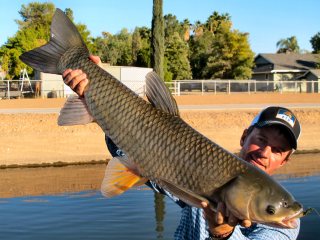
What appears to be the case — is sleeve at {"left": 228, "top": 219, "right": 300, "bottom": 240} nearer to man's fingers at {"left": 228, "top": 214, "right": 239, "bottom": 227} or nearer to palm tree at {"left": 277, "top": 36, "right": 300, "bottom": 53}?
man's fingers at {"left": 228, "top": 214, "right": 239, "bottom": 227}

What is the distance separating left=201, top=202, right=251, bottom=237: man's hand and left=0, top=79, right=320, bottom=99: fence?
29.5 metres

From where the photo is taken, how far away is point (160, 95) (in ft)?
9.55

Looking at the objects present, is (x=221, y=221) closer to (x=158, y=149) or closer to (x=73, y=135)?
(x=158, y=149)

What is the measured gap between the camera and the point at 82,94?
3.20m

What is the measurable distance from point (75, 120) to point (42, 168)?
49.8 ft

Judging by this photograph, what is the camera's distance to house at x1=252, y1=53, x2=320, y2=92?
237 feet

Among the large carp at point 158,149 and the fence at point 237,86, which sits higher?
the fence at point 237,86

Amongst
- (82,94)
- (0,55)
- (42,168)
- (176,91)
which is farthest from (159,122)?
(0,55)

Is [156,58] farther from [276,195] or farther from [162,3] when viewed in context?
[276,195]

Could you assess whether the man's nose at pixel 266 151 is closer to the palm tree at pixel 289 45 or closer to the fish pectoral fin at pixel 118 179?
the fish pectoral fin at pixel 118 179

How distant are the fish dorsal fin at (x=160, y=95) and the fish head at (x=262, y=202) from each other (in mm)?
569

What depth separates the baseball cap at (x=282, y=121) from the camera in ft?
11.6

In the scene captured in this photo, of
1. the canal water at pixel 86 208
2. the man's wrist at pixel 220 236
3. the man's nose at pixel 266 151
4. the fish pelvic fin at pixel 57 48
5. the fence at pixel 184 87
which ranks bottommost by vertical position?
the canal water at pixel 86 208

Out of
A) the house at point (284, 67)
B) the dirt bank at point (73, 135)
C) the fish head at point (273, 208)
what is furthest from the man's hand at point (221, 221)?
the house at point (284, 67)
